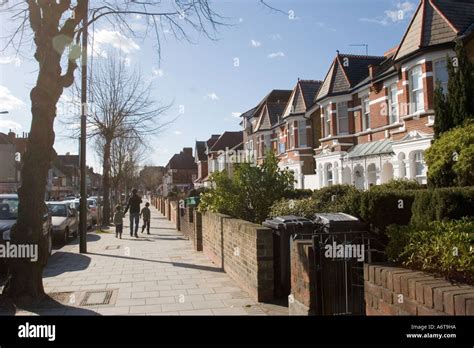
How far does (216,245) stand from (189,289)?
8.11 feet

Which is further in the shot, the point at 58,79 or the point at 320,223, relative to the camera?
the point at 58,79

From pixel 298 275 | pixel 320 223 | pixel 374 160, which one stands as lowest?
pixel 298 275

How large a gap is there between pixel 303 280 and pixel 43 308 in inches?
150

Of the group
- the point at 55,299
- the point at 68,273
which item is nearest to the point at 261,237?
the point at 55,299

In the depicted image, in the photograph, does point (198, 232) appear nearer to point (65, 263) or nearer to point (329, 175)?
point (65, 263)

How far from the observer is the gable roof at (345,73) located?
81.9 feet

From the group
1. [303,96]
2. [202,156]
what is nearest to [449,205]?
[303,96]

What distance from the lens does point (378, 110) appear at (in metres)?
21.9

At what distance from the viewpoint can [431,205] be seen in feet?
28.5

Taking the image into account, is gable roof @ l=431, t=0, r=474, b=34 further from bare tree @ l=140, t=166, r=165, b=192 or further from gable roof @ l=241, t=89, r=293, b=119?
bare tree @ l=140, t=166, r=165, b=192

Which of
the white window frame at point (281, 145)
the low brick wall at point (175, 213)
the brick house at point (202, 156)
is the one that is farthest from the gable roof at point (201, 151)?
the low brick wall at point (175, 213)

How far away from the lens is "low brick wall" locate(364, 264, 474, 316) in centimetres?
296

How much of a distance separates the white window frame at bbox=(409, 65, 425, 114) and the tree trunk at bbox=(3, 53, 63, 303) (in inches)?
574
